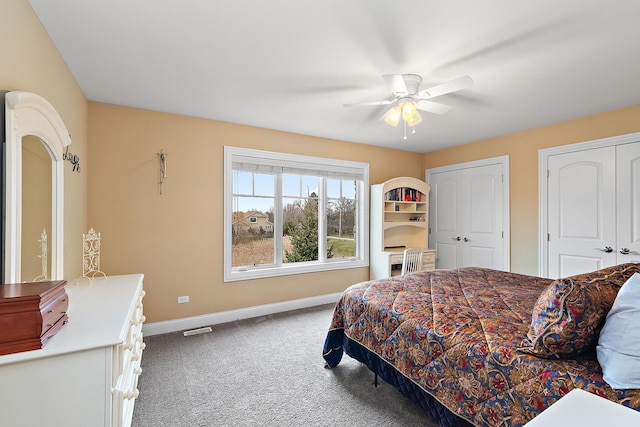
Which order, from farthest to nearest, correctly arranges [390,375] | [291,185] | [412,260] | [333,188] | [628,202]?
[333,188] < [412,260] < [291,185] < [628,202] < [390,375]

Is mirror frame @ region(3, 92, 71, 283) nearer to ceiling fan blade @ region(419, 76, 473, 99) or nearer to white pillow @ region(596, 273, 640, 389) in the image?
ceiling fan blade @ region(419, 76, 473, 99)

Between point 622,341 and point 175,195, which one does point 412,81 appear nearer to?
point 622,341

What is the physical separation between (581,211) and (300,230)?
138 inches

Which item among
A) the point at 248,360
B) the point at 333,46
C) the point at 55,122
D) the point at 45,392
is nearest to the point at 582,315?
the point at 333,46

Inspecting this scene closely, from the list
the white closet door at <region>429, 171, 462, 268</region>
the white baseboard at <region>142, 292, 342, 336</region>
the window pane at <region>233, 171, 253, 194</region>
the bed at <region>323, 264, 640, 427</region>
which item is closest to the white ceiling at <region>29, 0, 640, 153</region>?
the window pane at <region>233, 171, 253, 194</region>

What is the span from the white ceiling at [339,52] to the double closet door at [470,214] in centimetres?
131

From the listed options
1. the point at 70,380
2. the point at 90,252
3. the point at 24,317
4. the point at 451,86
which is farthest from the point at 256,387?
the point at 451,86

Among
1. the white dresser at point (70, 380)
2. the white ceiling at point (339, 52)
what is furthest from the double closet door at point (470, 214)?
the white dresser at point (70, 380)

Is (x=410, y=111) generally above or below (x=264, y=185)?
above

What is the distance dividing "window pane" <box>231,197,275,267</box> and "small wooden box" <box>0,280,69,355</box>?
2.63 metres

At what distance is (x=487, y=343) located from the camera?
4.90ft

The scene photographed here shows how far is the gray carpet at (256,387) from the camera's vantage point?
6.40ft

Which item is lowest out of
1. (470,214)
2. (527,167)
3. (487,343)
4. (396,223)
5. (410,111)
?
(487,343)

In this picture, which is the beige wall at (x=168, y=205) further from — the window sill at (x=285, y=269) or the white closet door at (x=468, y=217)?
the white closet door at (x=468, y=217)
